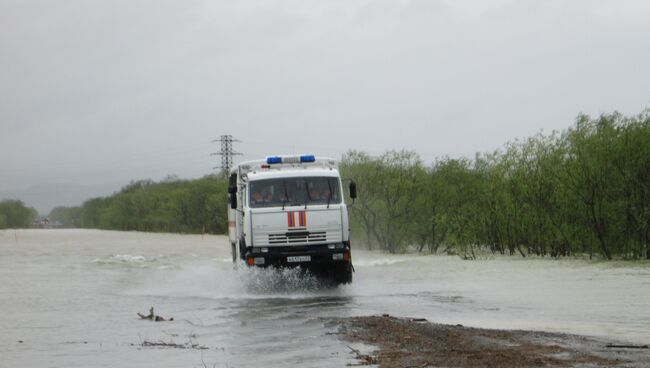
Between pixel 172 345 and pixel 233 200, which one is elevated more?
pixel 233 200

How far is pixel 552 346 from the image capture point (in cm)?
1003

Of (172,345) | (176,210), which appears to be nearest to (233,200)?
(172,345)

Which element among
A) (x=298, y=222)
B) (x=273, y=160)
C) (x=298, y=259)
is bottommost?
(x=298, y=259)

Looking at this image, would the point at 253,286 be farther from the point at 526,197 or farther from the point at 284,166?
the point at 526,197

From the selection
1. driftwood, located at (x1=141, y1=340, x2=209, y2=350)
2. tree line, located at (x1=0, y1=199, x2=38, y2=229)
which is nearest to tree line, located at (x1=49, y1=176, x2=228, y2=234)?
tree line, located at (x1=0, y1=199, x2=38, y2=229)

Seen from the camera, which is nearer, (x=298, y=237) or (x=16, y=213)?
(x=298, y=237)

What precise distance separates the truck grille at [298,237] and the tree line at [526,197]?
44.1ft

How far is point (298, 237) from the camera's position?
19.2 metres

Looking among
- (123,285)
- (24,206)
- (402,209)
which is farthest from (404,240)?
(24,206)

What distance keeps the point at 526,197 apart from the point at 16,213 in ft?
446

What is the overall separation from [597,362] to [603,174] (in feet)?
70.4

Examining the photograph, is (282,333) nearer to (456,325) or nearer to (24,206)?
(456,325)

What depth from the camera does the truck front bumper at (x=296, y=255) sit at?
1908 cm

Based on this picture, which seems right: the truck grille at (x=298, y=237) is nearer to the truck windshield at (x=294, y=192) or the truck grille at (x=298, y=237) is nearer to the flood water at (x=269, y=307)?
the truck windshield at (x=294, y=192)
